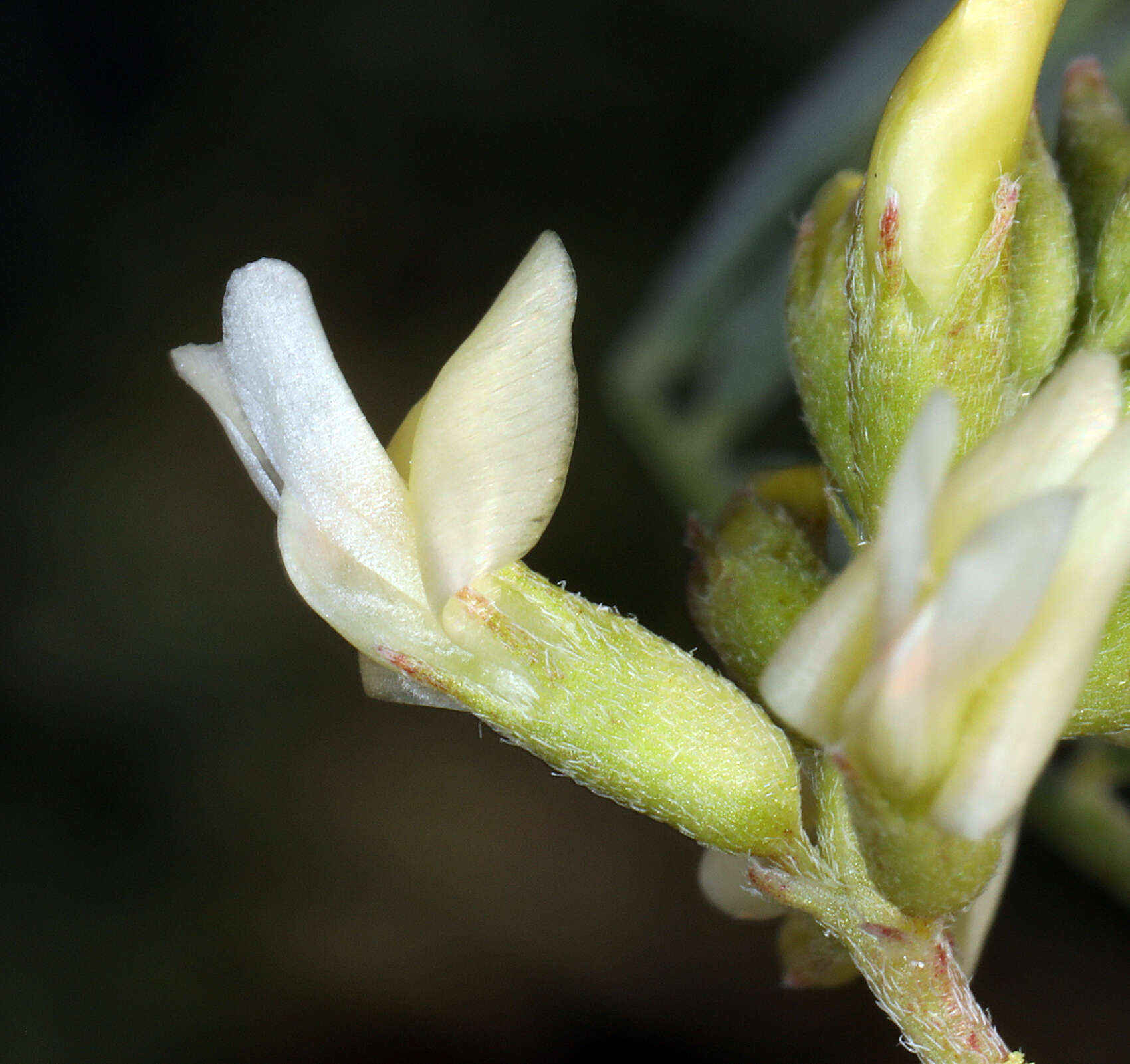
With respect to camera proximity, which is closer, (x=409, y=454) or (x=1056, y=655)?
(x=1056, y=655)

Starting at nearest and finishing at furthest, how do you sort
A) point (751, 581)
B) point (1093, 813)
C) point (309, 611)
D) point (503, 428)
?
point (503, 428) < point (751, 581) < point (1093, 813) < point (309, 611)

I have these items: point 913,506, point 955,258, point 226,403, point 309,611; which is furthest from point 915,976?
A: point 309,611

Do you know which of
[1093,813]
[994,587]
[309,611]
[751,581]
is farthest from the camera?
[309,611]

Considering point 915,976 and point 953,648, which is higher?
point 953,648

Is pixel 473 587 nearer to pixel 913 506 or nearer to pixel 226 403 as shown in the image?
pixel 226 403

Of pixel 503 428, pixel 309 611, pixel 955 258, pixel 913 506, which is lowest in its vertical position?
pixel 309 611

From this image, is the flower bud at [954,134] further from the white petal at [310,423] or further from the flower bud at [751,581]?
the white petal at [310,423]
